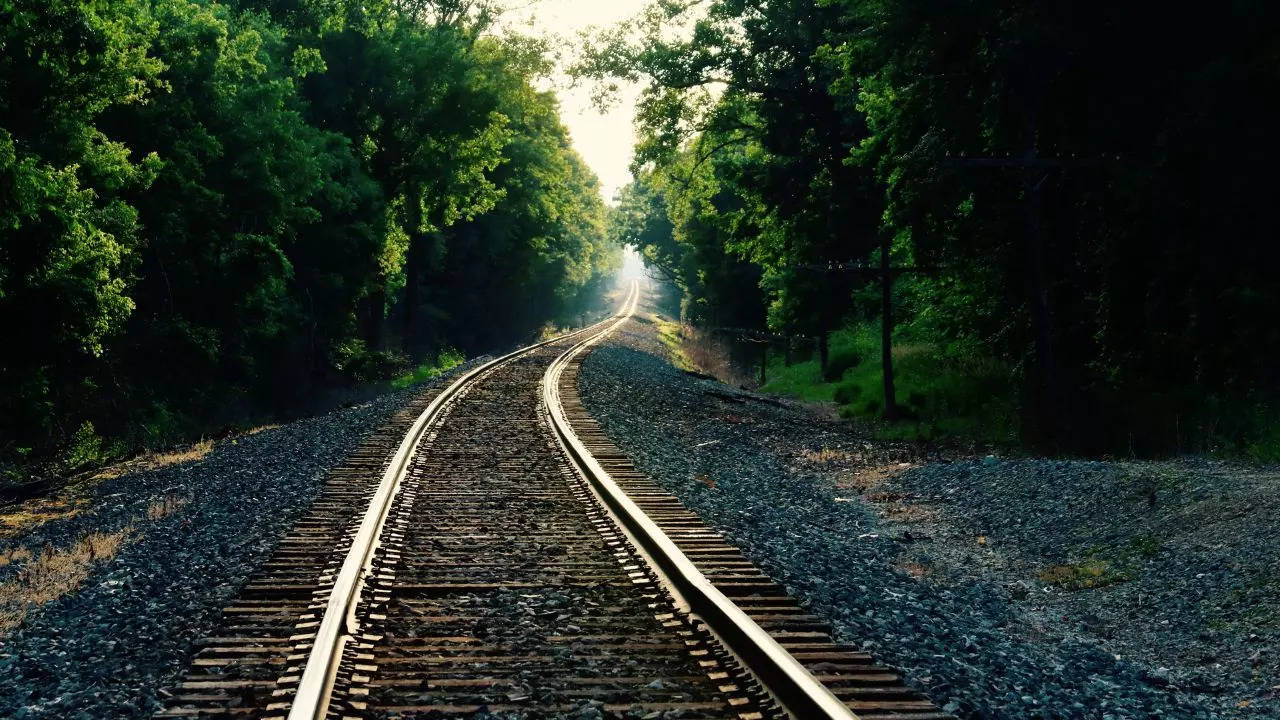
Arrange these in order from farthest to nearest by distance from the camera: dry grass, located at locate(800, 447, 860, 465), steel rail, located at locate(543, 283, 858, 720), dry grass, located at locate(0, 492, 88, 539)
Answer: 1. dry grass, located at locate(800, 447, 860, 465)
2. dry grass, located at locate(0, 492, 88, 539)
3. steel rail, located at locate(543, 283, 858, 720)

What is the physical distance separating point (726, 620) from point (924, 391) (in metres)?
15.3

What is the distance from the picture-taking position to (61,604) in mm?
6246

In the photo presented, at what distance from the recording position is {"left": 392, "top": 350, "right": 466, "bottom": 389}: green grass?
3004cm

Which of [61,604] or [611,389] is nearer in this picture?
[61,604]

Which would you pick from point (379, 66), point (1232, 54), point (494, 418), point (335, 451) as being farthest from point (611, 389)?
point (379, 66)

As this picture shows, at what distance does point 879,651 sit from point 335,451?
28.4ft

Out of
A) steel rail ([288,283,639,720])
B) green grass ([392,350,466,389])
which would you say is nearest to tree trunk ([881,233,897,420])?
steel rail ([288,283,639,720])

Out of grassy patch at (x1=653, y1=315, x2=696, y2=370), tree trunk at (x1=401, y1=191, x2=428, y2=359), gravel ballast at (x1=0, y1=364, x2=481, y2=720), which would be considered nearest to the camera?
gravel ballast at (x1=0, y1=364, x2=481, y2=720)

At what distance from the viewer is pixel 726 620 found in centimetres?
517

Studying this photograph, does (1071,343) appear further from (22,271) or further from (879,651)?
(22,271)

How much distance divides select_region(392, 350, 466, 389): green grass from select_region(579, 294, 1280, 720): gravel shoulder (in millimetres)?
17969

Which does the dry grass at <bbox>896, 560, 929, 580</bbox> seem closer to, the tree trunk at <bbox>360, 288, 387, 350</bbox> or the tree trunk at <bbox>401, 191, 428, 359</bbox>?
the tree trunk at <bbox>360, 288, 387, 350</bbox>

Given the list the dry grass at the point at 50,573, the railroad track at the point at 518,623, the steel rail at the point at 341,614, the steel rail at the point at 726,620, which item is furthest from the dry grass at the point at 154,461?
the steel rail at the point at 726,620

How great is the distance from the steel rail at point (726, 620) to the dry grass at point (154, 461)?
6936 mm
